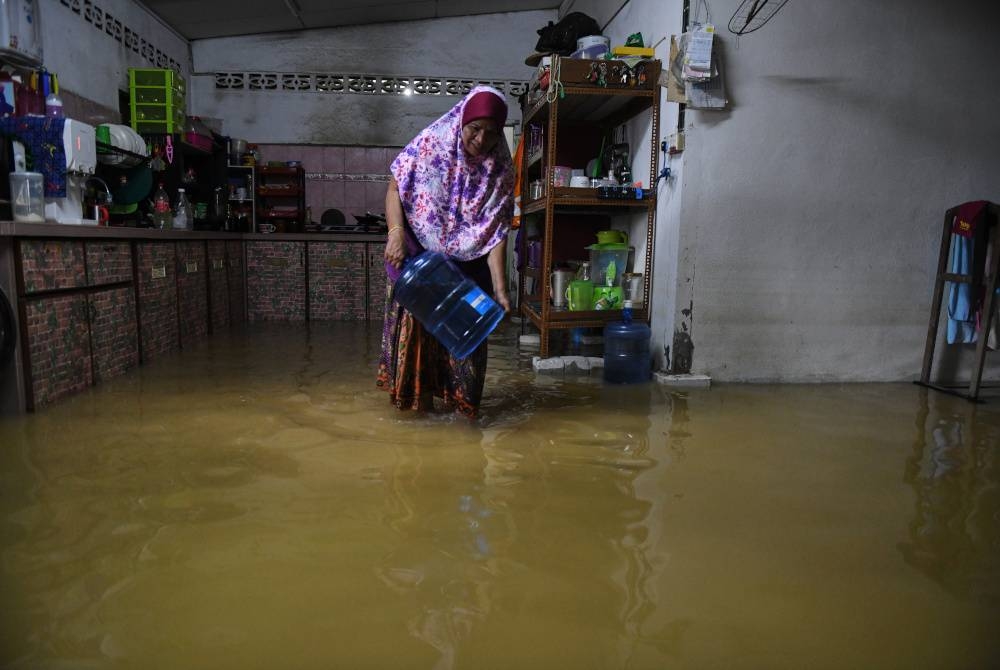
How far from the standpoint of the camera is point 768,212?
4.17m

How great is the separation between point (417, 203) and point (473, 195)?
263mm

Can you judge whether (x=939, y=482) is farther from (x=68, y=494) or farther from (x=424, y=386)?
(x=68, y=494)

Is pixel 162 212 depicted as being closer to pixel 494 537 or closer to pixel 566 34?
pixel 566 34

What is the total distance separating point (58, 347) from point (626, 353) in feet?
10.3

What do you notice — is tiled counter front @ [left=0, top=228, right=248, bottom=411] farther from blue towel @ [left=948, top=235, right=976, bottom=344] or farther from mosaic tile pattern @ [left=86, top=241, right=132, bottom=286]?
blue towel @ [left=948, top=235, right=976, bottom=344]

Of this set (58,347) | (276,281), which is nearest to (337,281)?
(276,281)

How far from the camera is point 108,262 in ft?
13.1

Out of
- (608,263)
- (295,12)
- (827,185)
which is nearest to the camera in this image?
(827,185)

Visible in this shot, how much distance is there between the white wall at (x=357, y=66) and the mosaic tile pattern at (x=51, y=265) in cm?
442

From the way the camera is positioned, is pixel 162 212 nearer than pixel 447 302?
No

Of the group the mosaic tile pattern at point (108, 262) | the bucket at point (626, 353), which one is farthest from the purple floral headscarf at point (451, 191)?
the mosaic tile pattern at point (108, 262)

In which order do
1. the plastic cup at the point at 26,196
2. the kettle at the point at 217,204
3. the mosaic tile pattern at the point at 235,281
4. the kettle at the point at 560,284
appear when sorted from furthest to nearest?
the kettle at the point at 217,204 → the mosaic tile pattern at the point at 235,281 → the kettle at the point at 560,284 → the plastic cup at the point at 26,196

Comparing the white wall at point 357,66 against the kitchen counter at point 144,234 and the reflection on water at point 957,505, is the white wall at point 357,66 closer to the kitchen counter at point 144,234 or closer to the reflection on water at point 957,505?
the kitchen counter at point 144,234

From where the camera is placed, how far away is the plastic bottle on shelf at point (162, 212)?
18.1 ft
